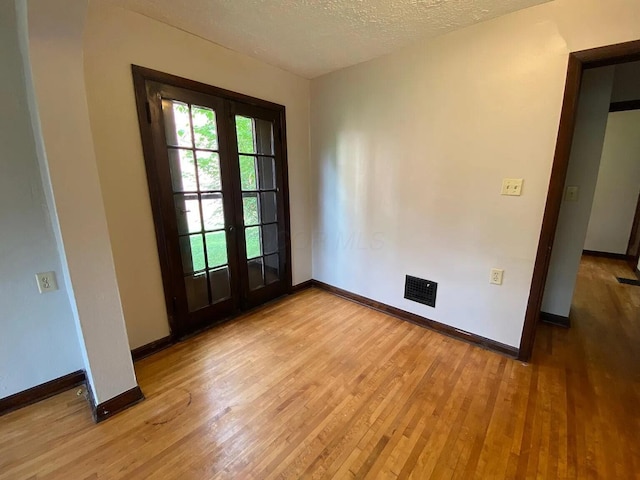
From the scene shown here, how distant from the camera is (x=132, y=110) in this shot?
1.82 metres

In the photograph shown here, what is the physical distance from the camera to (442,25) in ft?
6.11

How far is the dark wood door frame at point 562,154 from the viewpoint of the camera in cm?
150

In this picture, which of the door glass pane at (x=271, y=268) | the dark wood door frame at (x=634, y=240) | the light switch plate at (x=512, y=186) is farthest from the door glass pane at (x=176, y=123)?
the dark wood door frame at (x=634, y=240)

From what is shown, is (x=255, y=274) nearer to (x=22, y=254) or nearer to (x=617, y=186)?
(x=22, y=254)

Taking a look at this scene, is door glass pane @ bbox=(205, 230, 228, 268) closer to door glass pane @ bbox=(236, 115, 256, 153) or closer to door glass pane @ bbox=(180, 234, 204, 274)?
door glass pane @ bbox=(180, 234, 204, 274)

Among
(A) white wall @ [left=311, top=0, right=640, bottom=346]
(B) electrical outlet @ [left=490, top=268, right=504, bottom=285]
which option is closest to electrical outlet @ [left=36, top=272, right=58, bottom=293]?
(A) white wall @ [left=311, top=0, right=640, bottom=346]

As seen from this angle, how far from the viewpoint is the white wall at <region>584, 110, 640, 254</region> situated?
13.8ft

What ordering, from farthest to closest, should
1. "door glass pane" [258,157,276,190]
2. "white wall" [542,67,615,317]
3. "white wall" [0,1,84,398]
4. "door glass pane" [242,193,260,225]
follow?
"door glass pane" [258,157,276,190] < "door glass pane" [242,193,260,225] < "white wall" [542,67,615,317] < "white wall" [0,1,84,398]

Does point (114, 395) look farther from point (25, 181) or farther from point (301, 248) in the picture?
point (301, 248)

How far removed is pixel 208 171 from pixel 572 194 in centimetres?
312

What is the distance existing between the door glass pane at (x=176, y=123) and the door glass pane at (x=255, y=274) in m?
1.23

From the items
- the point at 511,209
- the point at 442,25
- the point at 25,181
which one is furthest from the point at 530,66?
the point at 25,181

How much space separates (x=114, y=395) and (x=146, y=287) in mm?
735

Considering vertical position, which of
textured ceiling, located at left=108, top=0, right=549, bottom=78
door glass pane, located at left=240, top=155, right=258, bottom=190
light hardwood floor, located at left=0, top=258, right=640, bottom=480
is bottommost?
light hardwood floor, located at left=0, top=258, right=640, bottom=480
